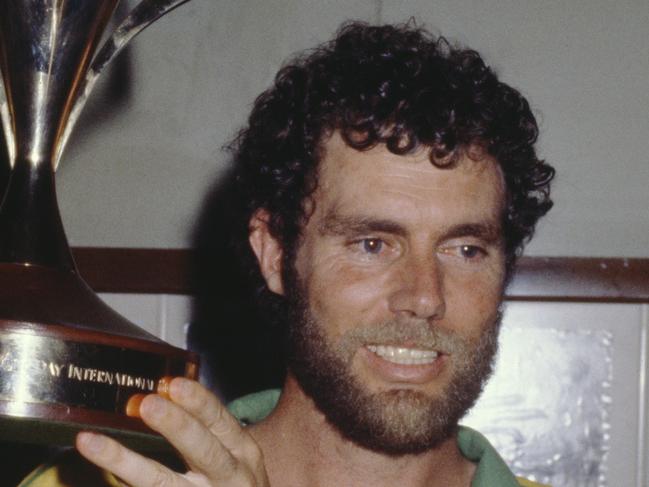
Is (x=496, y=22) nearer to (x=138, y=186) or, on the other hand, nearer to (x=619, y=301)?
(x=619, y=301)

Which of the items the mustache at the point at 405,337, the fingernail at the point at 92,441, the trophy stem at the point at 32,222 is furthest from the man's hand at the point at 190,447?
the mustache at the point at 405,337

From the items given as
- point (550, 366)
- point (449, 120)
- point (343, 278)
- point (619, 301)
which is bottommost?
point (550, 366)

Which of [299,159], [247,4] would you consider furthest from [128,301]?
[299,159]

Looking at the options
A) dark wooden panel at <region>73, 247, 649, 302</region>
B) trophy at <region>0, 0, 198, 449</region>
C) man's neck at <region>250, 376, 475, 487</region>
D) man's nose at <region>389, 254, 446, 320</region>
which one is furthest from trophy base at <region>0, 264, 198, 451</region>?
dark wooden panel at <region>73, 247, 649, 302</region>

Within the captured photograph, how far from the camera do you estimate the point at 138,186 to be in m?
1.72

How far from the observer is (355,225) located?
1060 millimetres

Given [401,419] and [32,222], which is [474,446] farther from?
[32,222]

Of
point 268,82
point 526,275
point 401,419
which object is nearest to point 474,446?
point 401,419

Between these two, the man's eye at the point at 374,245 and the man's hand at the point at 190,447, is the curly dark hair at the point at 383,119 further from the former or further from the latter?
the man's hand at the point at 190,447

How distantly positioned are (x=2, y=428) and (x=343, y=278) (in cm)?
47

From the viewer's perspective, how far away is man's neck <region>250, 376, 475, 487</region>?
110 cm

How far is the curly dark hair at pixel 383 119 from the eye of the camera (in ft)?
3.60

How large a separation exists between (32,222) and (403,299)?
41cm

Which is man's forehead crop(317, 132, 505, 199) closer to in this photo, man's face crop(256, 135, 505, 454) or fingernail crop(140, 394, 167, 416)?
man's face crop(256, 135, 505, 454)
